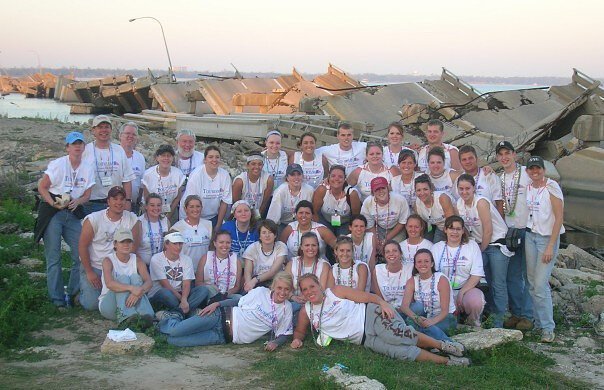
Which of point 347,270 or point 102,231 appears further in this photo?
point 102,231

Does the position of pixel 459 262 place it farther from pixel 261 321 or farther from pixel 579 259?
pixel 579 259

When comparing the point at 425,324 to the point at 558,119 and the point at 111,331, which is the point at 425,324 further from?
the point at 558,119

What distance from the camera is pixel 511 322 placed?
7.71 metres

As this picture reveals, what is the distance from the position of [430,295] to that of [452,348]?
0.84m

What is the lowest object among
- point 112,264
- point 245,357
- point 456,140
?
point 245,357

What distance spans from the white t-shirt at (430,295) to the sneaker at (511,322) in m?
0.89

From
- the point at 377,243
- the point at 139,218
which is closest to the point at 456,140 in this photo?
the point at 377,243

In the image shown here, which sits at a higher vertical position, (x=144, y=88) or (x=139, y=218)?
(x=144, y=88)

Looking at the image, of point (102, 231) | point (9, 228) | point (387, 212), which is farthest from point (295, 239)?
point (9, 228)

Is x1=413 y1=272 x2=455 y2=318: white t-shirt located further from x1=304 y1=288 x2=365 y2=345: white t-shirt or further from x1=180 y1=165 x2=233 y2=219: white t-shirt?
x1=180 y1=165 x2=233 y2=219: white t-shirt

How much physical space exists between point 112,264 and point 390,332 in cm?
294

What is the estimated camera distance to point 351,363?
237 inches

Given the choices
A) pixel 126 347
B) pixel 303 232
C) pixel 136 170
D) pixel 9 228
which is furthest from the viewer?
pixel 9 228

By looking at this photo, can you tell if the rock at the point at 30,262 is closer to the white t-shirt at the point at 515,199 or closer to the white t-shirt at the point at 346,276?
the white t-shirt at the point at 346,276
